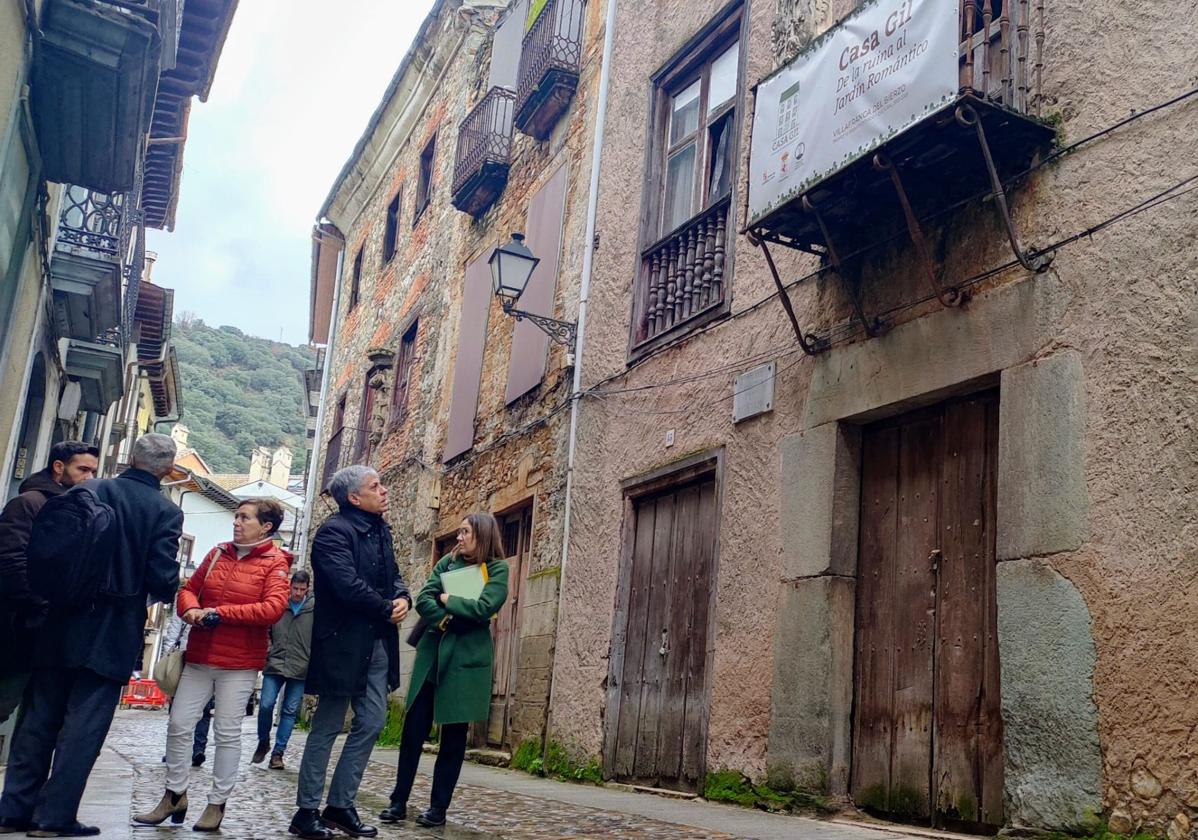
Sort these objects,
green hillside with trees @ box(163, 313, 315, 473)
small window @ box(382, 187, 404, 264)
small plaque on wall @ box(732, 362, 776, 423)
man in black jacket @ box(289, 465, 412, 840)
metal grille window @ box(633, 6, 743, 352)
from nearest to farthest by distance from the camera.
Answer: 1. man in black jacket @ box(289, 465, 412, 840)
2. small plaque on wall @ box(732, 362, 776, 423)
3. metal grille window @ box(633, 6, 743, 352)
4. small window @ box(382, 187, 404, 264)
5. green hillside with trees @ box(163, 313, 315, 473)

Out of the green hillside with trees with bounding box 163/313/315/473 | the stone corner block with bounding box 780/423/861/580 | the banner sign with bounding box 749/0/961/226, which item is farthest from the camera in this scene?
the green hillside with trees with bounding box 163/313/315/473

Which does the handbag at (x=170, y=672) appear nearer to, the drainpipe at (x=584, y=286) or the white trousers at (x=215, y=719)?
the white trousers at (x=215, y=719)

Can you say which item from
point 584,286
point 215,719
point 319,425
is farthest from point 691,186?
point 319,425

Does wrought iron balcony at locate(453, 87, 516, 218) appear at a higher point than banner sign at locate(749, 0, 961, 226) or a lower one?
higher

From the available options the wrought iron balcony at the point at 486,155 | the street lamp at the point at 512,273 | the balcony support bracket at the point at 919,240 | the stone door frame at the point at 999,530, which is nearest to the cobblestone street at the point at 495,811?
the stone door frame at the point at 999,530

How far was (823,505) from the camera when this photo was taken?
20.4 ft

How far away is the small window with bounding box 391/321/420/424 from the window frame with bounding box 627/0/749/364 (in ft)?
21.3

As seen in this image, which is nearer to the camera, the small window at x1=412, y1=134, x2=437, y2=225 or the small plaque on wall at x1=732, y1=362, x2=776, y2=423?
the small plaque on wall at x1=732, y1=362, x2=776, y2=423

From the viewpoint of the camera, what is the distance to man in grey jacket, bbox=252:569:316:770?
8211mm

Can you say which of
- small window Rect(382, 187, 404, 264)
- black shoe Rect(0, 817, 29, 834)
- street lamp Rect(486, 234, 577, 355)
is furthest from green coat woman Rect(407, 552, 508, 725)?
small window Rect(382, 187, 404, 264)

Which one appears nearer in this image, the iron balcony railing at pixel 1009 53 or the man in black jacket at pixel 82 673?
the man in black jacket at pixel 82 673

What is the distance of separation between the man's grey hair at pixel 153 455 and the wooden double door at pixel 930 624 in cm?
344

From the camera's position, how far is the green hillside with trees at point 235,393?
78438mm

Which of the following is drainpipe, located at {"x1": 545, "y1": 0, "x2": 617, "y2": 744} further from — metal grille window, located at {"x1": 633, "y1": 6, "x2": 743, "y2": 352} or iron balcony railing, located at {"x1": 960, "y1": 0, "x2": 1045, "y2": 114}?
Answer: iron balcony railing, located at {"x1": 960, "y1": 0, "x2": 1045, "y2": 114}
